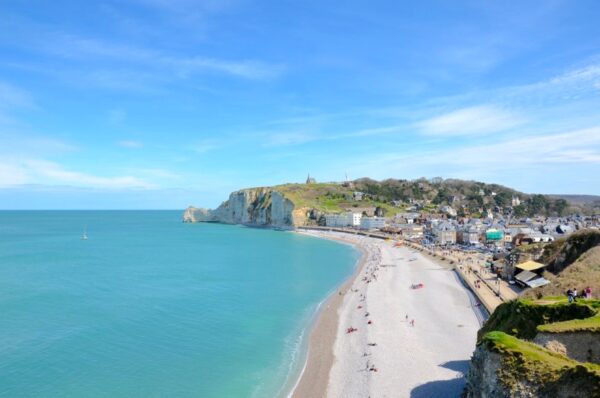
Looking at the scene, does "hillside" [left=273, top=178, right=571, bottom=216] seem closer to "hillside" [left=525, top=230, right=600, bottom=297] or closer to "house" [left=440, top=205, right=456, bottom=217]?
"house" [left=440, top=205, right=456, bottom=217]

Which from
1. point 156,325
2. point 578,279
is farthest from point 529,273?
point 156,325

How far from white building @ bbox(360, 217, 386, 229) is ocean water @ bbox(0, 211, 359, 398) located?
46529 mm

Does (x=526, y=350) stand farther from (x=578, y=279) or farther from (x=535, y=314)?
(x=578, y=279)

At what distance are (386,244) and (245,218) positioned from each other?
238 ft

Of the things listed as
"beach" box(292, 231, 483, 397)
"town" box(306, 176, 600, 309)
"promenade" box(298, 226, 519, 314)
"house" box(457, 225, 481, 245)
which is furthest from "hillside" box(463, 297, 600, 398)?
"house" box(457, 225, 481, 245)

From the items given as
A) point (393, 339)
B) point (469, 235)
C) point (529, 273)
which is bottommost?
point (393, 339)

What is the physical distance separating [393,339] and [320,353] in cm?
446

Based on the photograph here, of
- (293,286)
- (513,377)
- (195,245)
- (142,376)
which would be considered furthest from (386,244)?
(513,377)

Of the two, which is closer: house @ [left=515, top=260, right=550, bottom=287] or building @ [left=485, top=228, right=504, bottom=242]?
house @ [left=515, top=260, right=550, bottom=287]

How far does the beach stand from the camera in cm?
1894

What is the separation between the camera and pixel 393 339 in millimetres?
24734

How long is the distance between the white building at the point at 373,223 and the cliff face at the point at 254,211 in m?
20.0

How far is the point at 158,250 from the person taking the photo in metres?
75.6

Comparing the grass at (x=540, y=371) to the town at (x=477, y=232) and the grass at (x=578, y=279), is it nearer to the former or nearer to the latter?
the grass at (x=578, y=279)
